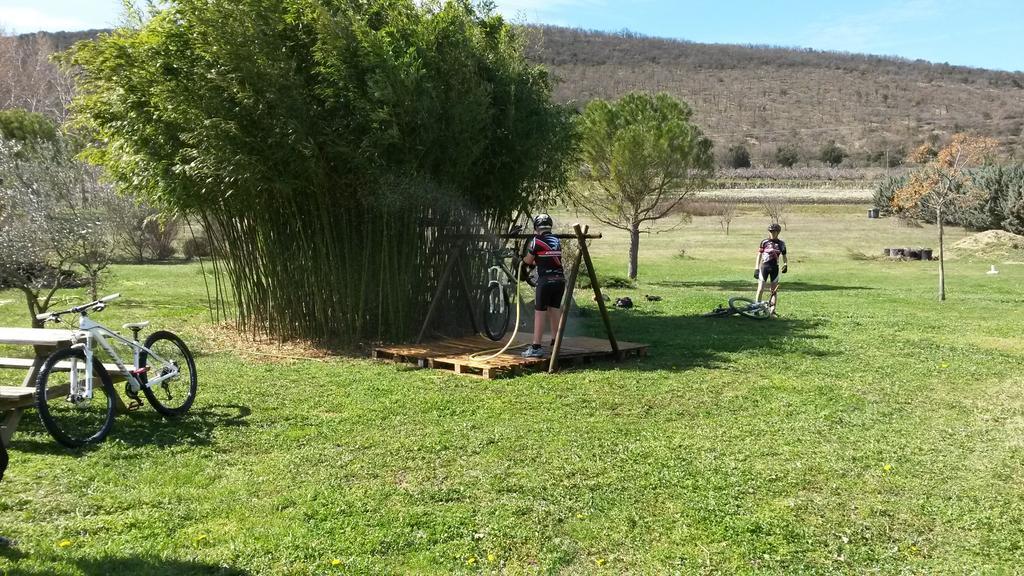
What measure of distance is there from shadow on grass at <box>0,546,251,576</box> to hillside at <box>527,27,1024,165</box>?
68.2 meters

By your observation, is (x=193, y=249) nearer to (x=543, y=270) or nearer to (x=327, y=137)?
(x=327, y=137)

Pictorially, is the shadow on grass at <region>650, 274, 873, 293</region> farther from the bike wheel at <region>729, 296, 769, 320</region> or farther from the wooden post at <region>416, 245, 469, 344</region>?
the wooden post at <region>416, 245, 469, 344</region>

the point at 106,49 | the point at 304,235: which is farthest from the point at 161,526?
the point at 106,49

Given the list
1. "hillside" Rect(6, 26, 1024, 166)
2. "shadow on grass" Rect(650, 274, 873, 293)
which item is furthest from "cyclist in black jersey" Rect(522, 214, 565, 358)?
"hillside" Rect(6, 26, 1024, 166)

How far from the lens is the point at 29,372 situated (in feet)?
20.7

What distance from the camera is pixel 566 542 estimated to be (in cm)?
439

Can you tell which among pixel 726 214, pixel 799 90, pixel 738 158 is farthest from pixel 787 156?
pixel 726 214

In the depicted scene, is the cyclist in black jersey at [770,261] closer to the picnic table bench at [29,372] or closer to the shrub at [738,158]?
the picnic table bench at [29,372]

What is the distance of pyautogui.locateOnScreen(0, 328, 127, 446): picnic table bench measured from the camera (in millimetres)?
5621

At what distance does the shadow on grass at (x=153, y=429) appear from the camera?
19.4 ft

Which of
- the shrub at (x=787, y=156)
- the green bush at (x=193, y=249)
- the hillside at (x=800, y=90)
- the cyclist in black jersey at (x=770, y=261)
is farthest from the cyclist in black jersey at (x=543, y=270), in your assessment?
the shrub at (x=787, y=156)

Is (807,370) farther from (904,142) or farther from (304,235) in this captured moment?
(904,142)

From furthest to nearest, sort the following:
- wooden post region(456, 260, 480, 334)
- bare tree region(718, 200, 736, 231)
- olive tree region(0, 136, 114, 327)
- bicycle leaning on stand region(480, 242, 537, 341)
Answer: bare tree region(718, 200, 736, 231) < bicycle leaning on stand region(480, 242, 537, 341) < wooden post region(456, 260, 480, 334) < olive tree region(0, 136, 114, 327)

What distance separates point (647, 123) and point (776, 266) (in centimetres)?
985
